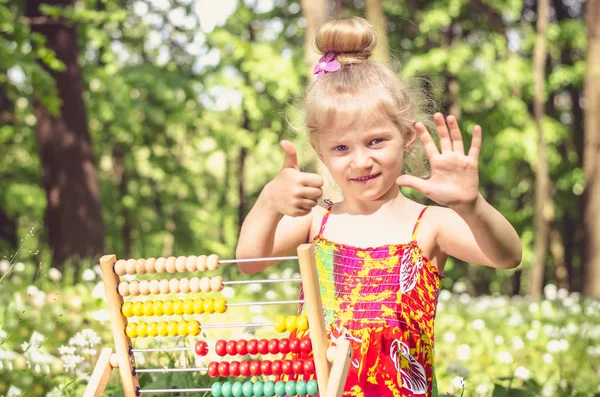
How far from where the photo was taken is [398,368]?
8.77ft

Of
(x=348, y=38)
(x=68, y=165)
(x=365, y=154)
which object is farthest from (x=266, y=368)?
(x=68, y=165)

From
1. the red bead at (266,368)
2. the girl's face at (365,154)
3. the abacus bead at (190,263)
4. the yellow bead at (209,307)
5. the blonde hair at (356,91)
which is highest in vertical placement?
the blonde hair at (356,91)

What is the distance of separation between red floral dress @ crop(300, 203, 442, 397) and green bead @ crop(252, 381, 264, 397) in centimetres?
30

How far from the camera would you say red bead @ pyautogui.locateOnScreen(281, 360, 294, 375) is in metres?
2.68

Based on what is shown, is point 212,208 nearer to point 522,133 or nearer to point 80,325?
point 522,133

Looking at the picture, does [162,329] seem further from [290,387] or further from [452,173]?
[452,173]

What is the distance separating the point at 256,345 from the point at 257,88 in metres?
15.4

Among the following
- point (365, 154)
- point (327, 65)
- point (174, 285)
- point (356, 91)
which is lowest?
point (174, 285)

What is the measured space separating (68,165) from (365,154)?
29.5ft

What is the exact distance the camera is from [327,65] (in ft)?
9.68

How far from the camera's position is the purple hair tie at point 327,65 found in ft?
9.58

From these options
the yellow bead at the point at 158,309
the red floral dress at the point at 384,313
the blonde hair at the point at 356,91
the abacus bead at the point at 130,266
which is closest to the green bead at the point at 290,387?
the red floral dress at the point at 384,313

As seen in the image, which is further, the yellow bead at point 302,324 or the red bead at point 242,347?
the red bead at point 242,347

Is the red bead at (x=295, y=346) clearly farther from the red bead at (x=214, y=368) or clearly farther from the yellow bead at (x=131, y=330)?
the yellow bead at (x=131, y=330)
